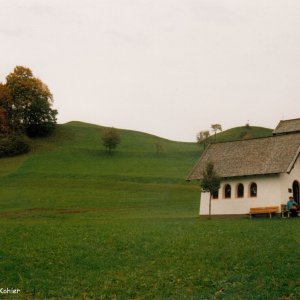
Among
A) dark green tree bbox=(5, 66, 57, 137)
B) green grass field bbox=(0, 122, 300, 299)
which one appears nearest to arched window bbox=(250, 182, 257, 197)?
green grass field bbox=(0, 122, 300, 299)

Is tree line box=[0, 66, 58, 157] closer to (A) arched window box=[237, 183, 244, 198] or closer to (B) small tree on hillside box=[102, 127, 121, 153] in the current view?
(B) small tree on hillside box=[102, 127, 121, 153]

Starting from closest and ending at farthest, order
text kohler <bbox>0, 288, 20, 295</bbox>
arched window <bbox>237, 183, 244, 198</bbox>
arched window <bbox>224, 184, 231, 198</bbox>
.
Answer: text kohler <bbox>0, 288, 20, 295</bbox>, arched window <bbox>237, 183, 244, 198</bbox>, arched window <bbox>224, 184, 231, 198</bbox>

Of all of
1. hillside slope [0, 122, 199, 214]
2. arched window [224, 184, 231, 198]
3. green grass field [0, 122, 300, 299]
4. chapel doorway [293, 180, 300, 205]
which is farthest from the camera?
hillside slope [0, 122, 199, 214]

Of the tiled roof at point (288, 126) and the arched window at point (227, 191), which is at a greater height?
the tiled roof at point (288, 126)

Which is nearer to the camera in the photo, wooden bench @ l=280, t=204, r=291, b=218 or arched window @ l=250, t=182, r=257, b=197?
wooden bench @ l=280, t=204, r=291, b=218

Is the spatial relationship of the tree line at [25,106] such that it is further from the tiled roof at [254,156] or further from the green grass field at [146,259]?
the tiled roof at [254,156]

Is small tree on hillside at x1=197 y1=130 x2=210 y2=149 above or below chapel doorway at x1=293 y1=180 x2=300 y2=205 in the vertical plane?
above

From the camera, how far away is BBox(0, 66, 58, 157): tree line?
103 meters

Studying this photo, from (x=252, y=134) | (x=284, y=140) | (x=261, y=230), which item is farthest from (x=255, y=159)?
(x=252, y=134)

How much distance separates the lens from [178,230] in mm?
31406

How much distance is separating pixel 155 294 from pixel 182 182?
59362mm

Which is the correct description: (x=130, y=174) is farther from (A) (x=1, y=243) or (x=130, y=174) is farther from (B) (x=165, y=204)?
(A) (x=1, y=243)

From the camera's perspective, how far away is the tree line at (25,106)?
102812 mm

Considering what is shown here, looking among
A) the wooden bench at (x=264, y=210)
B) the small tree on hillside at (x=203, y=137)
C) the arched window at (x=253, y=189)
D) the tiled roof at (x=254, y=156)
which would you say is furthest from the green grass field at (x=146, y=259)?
the small tree on hillside at (x=203, y=137)
